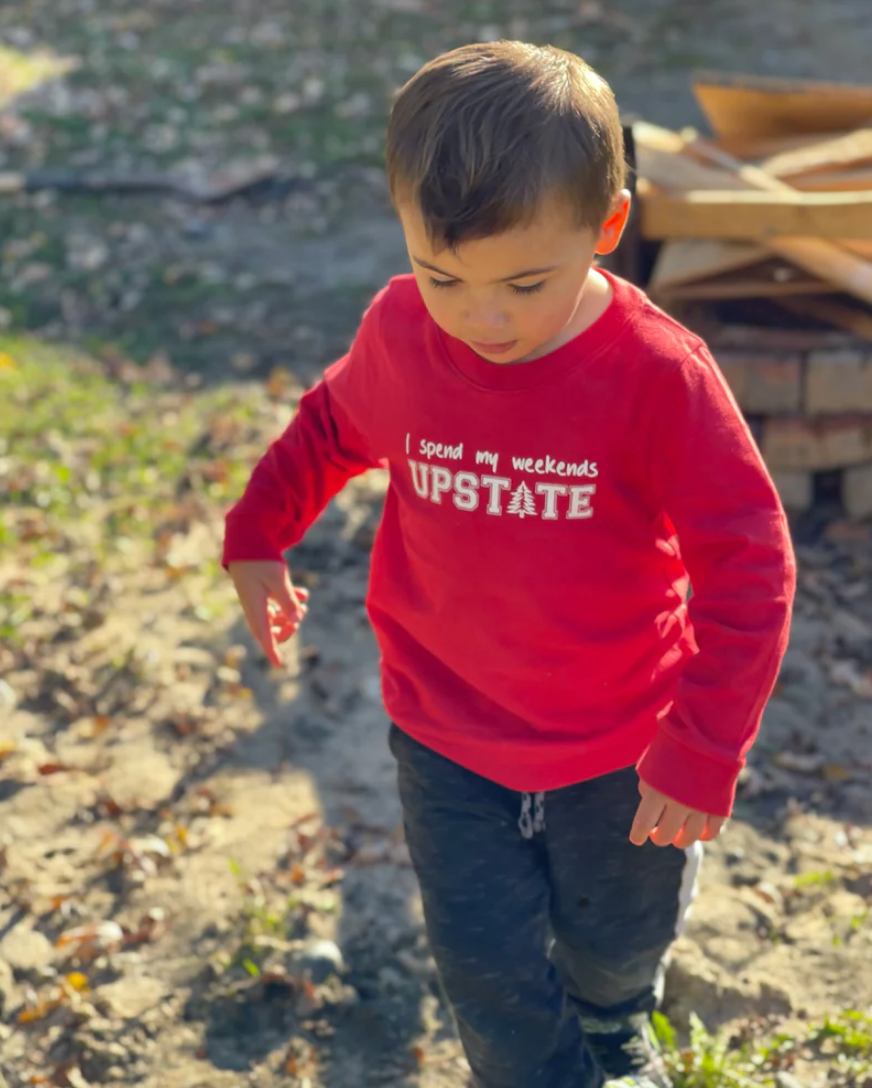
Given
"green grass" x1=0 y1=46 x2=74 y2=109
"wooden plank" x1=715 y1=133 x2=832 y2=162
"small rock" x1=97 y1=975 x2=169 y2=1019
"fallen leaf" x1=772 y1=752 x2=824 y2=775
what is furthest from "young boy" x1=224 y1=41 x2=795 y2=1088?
"green grass" x1=0 y1=46 x2=74 y2=109

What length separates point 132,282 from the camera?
704 cm

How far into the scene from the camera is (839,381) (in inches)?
172

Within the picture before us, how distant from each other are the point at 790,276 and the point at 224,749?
251cm

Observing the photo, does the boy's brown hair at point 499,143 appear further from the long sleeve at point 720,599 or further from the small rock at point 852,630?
the small rock at point 852,630

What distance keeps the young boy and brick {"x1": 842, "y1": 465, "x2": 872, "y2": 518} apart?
8.04ft

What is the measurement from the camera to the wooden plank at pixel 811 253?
4191mm

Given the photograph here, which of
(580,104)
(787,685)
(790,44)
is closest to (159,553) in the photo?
(787,685)

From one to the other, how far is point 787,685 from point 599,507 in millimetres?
2152

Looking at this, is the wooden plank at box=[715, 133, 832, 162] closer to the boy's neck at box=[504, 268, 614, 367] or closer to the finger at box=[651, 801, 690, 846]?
the boy's neck at box=[504, 268, 614, 367]

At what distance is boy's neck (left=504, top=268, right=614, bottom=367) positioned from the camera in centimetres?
195

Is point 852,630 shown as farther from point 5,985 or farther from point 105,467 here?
point 105,467

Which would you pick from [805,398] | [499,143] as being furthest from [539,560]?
[805,398]

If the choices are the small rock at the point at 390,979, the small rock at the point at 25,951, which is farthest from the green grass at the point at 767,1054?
the small rock at the point at 25,951

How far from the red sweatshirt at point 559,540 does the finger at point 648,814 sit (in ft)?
0.12
